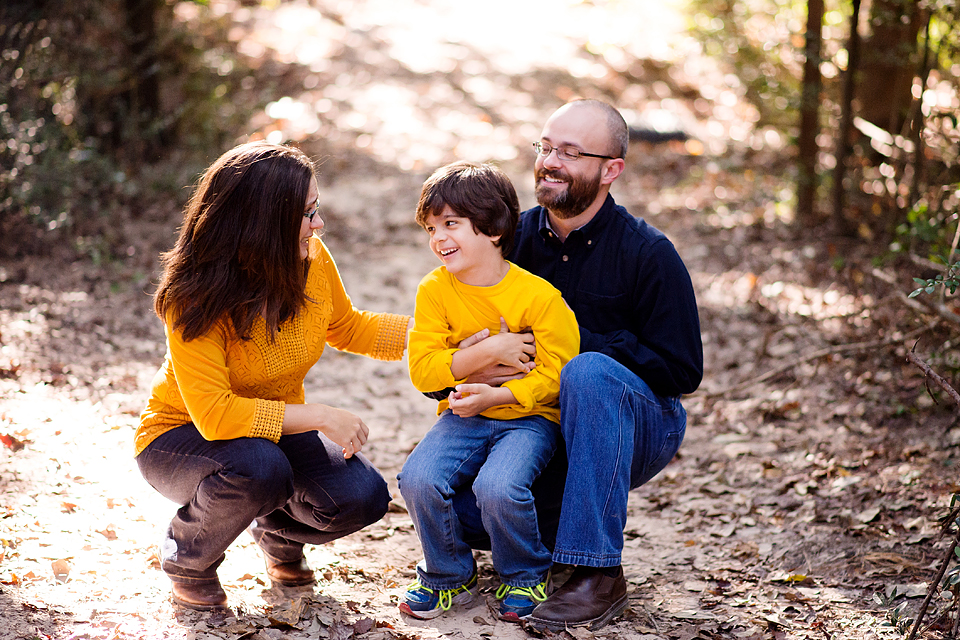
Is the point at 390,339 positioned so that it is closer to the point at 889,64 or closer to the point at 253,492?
the point at 253,492

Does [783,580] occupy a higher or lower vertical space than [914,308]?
lower

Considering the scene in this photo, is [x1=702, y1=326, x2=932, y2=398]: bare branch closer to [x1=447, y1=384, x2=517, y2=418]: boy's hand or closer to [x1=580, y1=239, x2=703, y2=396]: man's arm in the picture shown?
[x1=580, y1=239, x2=703, y2=396]: man's arm

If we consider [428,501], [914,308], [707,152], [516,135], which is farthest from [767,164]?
[428,501]

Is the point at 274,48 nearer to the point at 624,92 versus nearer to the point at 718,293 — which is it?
the point at 624,92

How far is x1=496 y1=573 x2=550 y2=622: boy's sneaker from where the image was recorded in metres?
2.80

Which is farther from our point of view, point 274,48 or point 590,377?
point 274,48

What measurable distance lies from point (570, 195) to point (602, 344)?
1.83 feet

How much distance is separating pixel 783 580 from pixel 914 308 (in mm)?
1690

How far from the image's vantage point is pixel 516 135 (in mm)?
9367

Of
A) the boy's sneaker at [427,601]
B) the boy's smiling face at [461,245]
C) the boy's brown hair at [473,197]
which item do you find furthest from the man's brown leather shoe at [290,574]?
the boy's brown hair at [473,197]

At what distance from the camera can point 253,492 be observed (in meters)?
2.67

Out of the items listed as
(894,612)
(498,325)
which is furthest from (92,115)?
(894,612)

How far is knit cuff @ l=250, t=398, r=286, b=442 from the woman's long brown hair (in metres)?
0.24

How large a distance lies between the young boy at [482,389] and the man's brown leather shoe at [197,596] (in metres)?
0.61
